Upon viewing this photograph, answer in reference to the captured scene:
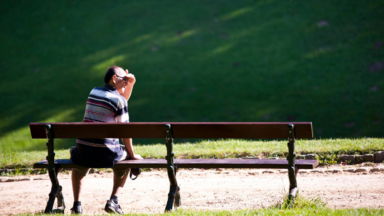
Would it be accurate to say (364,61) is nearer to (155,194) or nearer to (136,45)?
(136,45)

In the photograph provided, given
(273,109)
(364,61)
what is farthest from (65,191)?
(364,61)

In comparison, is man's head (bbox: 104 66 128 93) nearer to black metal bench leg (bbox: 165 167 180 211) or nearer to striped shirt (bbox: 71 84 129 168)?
striped shirt (bbox: 71 84 129 168)

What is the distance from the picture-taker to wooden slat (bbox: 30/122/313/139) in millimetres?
3867

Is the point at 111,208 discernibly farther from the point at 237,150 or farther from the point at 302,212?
the point at 237,150

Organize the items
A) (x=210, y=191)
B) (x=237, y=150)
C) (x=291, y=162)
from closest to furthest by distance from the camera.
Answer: (x=291, y=162) < (x=210, y=191) < (x=237, y=150)

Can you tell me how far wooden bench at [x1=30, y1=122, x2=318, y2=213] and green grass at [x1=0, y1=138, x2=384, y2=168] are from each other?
2.65 metres

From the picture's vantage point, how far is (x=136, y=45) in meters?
17.4

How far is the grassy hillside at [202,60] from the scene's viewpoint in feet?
42.5

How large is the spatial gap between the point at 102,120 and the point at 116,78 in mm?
475

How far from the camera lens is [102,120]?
Answer: 4.29m

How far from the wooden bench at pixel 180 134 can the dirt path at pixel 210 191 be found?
582 mm

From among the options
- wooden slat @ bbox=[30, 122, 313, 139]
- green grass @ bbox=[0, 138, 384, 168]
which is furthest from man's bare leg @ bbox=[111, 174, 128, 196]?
green grass @ bbox=[0, 138, 384, 168]

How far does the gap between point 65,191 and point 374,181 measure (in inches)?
161

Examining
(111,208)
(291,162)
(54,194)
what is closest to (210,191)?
(111,208)
